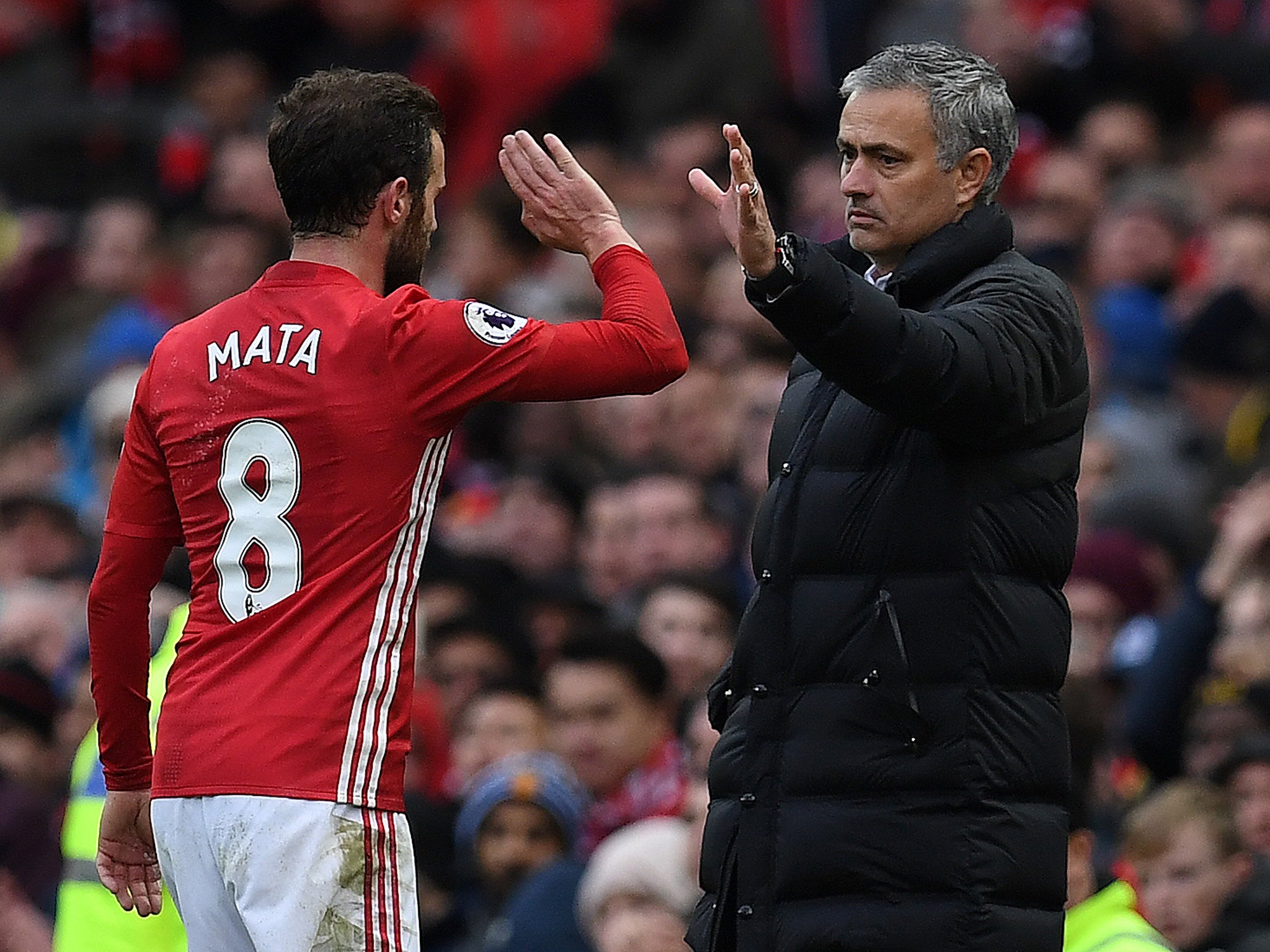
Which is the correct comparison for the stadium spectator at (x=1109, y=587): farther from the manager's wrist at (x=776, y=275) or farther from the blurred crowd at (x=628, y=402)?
the manager's wrist at (x=776, y=275)

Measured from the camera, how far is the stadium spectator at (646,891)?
688cm

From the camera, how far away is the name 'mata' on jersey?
4.23 m

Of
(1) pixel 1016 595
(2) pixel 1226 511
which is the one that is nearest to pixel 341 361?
(1) pixel 1016 595

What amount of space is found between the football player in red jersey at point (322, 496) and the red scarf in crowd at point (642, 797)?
362 centimetres

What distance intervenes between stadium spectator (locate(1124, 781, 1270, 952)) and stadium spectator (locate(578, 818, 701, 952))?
1203 millimetres

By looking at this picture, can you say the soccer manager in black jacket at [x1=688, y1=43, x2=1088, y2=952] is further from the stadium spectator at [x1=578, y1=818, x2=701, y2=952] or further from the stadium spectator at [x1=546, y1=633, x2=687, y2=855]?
the stadium spectator at [x1=546, y1=633, x2=687, y2=855]

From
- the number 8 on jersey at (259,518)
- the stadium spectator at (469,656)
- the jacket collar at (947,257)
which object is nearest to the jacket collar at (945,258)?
the jacket collar at (947,257)

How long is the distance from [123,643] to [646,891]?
8.82 ft

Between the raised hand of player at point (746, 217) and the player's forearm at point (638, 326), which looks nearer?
the raised hand of player at point (746, 217)

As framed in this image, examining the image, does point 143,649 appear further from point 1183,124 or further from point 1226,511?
point 1183,124

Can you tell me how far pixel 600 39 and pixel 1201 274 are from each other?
16.5 feet

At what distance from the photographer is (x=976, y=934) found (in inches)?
167

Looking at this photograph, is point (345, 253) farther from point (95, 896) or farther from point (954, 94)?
point (95, 896)

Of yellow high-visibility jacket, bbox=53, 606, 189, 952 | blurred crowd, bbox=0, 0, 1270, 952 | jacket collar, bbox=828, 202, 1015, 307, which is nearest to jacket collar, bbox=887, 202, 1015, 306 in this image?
jacket collar, bbox=828, 202, 1015, 307
